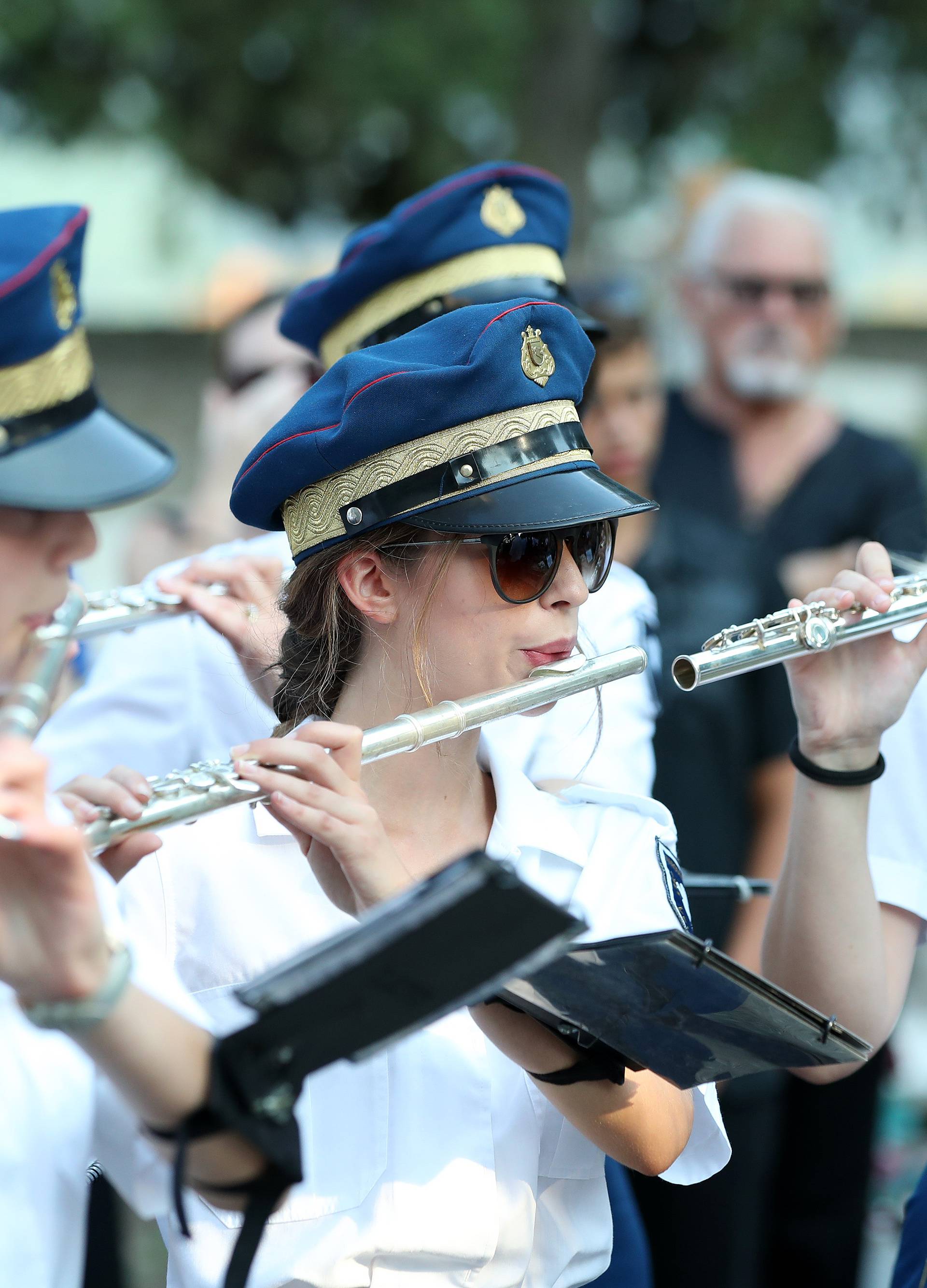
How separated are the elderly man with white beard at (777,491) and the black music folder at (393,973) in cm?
219

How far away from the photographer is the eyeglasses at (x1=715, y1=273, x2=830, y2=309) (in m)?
5.54

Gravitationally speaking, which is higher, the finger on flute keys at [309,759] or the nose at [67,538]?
the nose at [67,538]

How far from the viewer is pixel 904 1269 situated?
8.08ft

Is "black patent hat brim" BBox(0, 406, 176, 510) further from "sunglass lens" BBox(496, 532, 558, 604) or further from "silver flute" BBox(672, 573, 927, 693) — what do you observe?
"silver flute" BBox(672, 573, 927, 693)

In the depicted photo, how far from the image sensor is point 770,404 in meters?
5.45

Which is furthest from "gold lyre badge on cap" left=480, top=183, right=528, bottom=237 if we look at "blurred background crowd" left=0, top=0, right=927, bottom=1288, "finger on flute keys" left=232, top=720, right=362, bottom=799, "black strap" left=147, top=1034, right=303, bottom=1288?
"black strap" left=147, top=1034, right=303, bottom=1288

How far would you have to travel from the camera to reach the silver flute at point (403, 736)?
1834 mm

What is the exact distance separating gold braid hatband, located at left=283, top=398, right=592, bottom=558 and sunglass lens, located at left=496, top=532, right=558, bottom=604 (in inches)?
3.6

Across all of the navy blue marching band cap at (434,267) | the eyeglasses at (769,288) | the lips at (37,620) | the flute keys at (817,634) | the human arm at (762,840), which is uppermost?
the eyeglasses at (769,288)

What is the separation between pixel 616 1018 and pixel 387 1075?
1.44 feet

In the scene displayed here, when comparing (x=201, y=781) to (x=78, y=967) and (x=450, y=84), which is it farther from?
(x=450, y=84)

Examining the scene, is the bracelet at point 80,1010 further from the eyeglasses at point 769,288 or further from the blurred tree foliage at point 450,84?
the blurred tree foliage at point 450,84

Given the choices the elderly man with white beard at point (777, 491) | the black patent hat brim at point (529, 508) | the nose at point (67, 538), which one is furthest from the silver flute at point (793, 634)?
the elderly man with white beard at point (777, 491)

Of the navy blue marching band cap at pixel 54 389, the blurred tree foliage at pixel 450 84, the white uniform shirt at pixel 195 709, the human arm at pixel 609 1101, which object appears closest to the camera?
the human arm at pixel 609 1101
